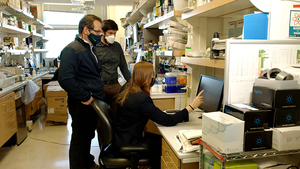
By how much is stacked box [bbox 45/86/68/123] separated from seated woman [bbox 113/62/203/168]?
2718 mm

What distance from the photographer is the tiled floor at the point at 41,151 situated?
2797 millimetres

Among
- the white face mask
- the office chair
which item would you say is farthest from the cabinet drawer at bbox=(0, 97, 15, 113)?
the office chair

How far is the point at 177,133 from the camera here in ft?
5.57

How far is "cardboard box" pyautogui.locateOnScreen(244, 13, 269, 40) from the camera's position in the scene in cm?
129

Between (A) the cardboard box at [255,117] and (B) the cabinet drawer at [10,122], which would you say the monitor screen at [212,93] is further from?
(B) the cabinet drawer at [10,122]

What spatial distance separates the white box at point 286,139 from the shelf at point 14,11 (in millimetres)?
4079

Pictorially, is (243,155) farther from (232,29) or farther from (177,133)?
(232,29)

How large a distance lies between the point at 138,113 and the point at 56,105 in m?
2.92

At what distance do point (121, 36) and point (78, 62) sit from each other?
5.30m

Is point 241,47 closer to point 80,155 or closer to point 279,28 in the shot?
point 279,28

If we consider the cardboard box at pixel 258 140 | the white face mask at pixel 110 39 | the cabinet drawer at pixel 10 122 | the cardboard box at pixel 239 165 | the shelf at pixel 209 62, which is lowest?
the cabinet drawer at pixel 10 122

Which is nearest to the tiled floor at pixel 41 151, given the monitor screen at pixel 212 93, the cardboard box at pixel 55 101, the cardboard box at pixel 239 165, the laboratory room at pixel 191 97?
the laboratory room at pixel 191 97

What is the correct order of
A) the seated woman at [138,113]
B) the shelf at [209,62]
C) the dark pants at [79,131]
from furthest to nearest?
1. the dark pants at [79,131]
2. the seated woman at [138,113]
3. the shelf at [209,62]

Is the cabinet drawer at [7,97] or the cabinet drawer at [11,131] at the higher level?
the cabinet drawer at [7,97]
